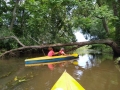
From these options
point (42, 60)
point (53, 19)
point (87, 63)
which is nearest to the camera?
point (42, 60)

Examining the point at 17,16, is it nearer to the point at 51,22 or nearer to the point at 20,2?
the point at 20,2

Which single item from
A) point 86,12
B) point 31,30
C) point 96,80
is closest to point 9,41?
point 31,30

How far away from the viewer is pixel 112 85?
23.5 ft

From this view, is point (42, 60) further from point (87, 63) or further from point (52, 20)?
point (52, 20)

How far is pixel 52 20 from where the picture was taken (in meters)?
18.9

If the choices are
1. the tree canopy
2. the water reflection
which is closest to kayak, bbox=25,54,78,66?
the water reflection

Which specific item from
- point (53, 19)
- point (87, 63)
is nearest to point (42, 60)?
point (87, 63)

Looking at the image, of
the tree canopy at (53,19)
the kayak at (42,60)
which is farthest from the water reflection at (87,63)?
the tree canopy at (53,19)

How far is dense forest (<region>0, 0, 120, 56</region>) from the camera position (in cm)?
1375

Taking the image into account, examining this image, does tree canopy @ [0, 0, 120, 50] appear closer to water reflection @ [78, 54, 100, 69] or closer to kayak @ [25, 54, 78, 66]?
water reflection @ [78, 54, 100, 69]

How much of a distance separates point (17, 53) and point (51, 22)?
15.4ft

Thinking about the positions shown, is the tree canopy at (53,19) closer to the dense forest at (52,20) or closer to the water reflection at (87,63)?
the dense forest at (52,20)

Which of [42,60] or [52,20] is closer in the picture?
[42,60]

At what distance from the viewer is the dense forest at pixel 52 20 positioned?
45.1 ft
